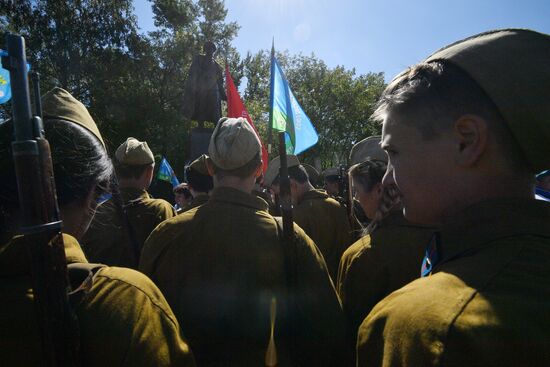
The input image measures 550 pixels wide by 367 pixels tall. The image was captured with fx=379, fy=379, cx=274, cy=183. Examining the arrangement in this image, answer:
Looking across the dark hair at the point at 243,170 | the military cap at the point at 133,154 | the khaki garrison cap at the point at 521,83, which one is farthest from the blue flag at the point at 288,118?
the khaki garrison cap at the point at 521,83

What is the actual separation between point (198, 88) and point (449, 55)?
6.84 meters

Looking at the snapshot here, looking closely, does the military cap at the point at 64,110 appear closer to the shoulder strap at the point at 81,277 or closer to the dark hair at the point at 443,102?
the shoulder strap at the point at 81,277

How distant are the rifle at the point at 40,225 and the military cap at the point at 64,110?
282 mm

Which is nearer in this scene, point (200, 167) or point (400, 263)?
point (400, 263)

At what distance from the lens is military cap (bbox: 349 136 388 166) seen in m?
2.79

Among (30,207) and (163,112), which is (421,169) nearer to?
(30,207)

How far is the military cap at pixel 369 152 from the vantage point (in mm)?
2791

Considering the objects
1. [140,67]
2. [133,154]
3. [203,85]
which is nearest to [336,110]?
[140,67]

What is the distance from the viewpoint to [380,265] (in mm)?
2006

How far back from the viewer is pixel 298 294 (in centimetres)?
204

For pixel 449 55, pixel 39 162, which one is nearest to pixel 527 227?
pixel 449 55

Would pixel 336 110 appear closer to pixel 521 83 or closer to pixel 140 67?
pixel 140 67

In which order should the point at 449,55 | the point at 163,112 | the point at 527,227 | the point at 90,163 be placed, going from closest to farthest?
the point at 527,227 < the point at 449,55 < the point at 90,163 < the point at 163,112

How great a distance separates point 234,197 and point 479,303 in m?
1.59
